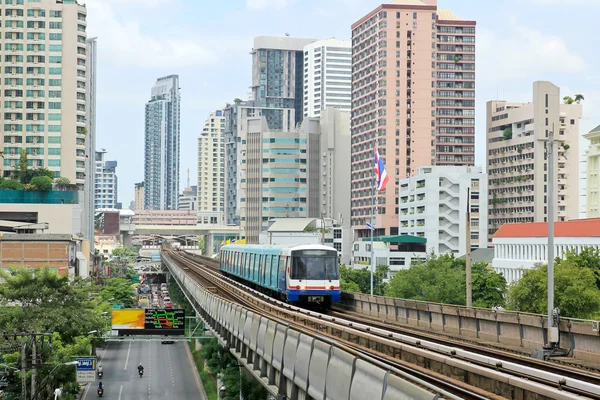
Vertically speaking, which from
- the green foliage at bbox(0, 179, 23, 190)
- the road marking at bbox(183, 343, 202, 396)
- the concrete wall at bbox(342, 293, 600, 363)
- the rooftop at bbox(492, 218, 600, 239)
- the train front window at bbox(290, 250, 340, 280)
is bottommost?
the road marking at bbox(183, 343, 202, 396)

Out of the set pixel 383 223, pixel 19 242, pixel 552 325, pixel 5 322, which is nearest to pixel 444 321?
pixel 552 325

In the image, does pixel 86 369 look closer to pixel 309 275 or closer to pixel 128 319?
pixel 309 275

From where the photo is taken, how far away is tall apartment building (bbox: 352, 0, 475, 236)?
16062 centimetres

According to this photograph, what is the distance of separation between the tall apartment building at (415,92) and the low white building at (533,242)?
2089 inches

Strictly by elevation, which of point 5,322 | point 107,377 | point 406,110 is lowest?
point 107,377

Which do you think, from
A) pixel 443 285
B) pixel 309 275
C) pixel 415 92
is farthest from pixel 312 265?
pixel 415 92

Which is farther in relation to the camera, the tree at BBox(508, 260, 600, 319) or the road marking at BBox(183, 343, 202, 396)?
the road marking at BBox(183, 343, 202, 396)

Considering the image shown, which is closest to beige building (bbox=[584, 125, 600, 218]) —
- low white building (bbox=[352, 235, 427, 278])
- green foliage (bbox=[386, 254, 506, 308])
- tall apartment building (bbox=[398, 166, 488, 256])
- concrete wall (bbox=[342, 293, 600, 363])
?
tall apartment building (bbox=[398, 166, 488, 256])

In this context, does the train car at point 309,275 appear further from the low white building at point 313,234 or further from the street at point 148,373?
the low white building at point 313,234

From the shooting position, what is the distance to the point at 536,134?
159 meters

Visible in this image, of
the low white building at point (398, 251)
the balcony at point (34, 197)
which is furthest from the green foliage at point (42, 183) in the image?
the low white building at point (398, 251)

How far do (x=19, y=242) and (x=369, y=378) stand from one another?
258 feet

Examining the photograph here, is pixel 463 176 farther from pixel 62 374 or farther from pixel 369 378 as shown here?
pixel 369 378

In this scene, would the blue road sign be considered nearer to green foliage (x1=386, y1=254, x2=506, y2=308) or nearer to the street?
the street
